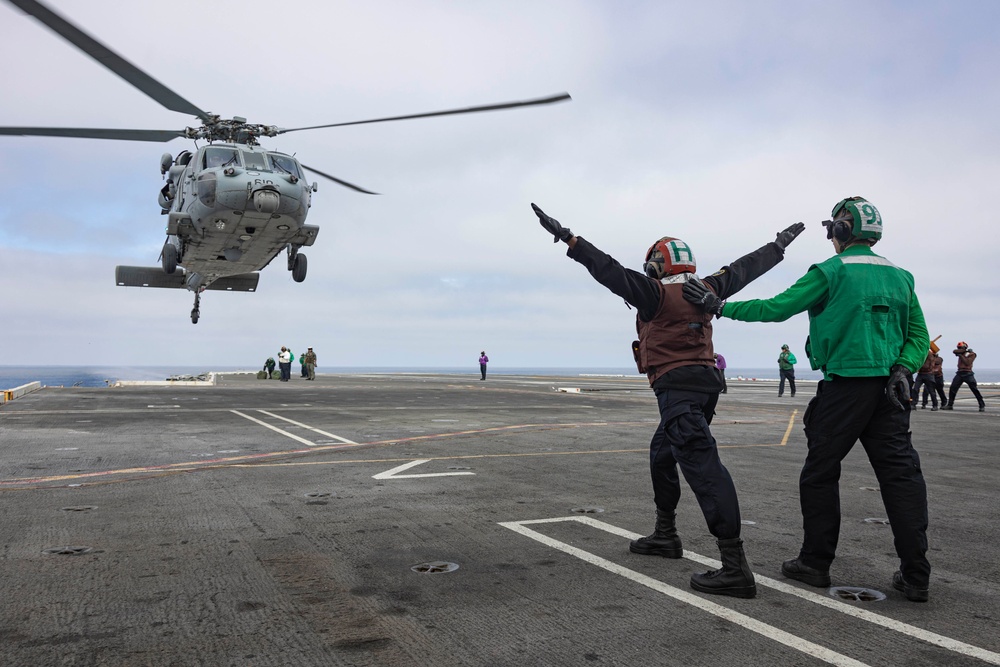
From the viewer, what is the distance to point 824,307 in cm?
428

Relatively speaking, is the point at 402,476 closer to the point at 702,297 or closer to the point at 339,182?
the point at 702,297

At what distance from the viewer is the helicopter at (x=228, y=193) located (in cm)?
1830

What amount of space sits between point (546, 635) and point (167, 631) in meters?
1.71

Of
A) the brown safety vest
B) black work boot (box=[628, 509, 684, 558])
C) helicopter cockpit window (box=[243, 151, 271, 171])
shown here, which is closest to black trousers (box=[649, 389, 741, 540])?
black work boot (box=[628, 509, 684, 558])

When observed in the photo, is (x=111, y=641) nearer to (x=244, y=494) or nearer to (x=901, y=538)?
(x=244, y=494)

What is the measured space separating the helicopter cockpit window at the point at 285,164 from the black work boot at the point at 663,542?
17346 millimetres

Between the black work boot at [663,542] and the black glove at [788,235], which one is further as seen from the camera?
the black glove at [788,235]

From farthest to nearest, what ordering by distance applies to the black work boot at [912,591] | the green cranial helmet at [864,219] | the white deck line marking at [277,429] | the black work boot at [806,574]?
the white deck line marking at [277,429] → the green cranial helmet at [864,219] → the black work boot at [806,574] → the black work boot at [912,591]

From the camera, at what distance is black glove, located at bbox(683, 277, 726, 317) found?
414 cm

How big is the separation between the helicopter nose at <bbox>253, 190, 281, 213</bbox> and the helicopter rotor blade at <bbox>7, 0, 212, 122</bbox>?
2.44 metres

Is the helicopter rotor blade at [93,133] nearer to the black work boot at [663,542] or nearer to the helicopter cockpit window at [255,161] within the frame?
the helicopter cockpit window at [255,161]

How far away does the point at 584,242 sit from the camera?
4238 millimetres

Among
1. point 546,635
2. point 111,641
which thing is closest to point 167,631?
point 111,641

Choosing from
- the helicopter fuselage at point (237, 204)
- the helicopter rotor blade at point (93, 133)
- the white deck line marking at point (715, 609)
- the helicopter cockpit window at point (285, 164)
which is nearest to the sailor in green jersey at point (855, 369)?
the white deck line marking at point (715, 609)
